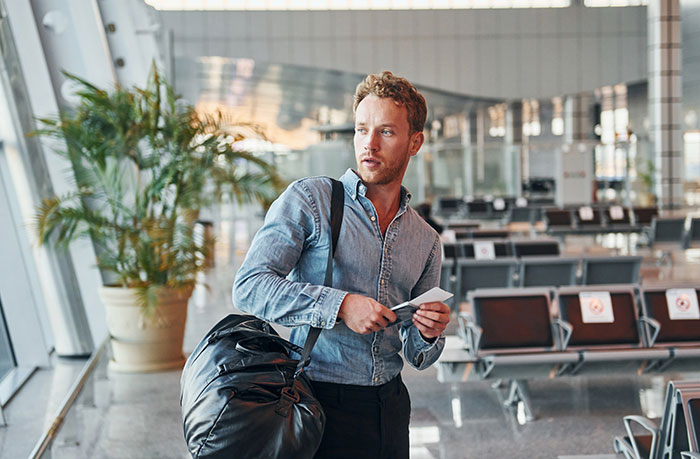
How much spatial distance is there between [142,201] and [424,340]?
570 cm

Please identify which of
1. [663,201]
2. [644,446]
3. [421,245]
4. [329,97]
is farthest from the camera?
[329,97]

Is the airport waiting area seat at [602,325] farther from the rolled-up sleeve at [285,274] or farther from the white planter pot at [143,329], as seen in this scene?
the rolled-up sleeve at [285,274]

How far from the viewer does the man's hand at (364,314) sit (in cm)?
181

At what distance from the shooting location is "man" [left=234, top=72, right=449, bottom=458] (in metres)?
1.92

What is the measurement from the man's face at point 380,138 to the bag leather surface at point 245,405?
0.51 meters

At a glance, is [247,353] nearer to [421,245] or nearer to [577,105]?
[421,245]

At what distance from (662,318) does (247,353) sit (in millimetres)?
4668

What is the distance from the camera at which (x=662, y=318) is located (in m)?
5.77

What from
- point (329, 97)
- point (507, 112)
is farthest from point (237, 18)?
point (507, 112)

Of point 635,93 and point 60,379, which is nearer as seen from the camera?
point 60,379

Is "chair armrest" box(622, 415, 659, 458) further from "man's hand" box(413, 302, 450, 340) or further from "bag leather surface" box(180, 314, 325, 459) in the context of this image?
"bag leather surface" box(180, 314, 325, 459)

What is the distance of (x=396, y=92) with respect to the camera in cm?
200

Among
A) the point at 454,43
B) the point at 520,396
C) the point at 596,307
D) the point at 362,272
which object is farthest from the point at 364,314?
the point at 454,43

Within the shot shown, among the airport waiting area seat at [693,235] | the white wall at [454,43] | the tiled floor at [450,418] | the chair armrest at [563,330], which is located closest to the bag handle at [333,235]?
the tiled floor at [450,418]
